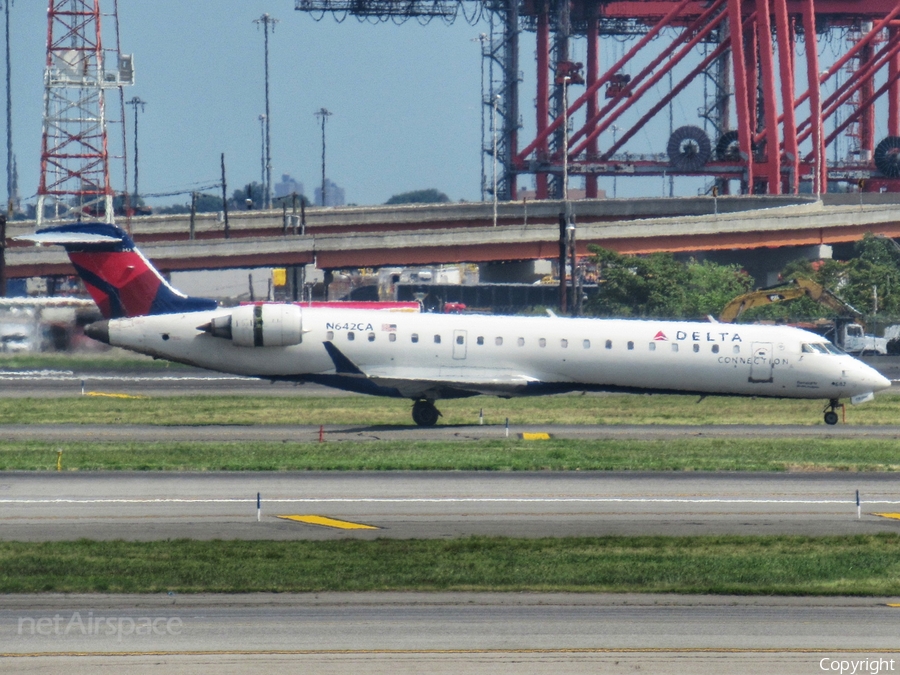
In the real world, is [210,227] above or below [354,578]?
above

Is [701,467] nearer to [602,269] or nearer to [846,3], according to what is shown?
[602,269]

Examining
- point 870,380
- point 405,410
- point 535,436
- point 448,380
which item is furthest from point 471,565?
point 405,410

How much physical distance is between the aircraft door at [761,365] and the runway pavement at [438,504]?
405 inches

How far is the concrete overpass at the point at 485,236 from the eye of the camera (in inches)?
3236

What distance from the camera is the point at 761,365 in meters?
37.8

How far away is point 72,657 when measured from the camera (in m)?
14.3

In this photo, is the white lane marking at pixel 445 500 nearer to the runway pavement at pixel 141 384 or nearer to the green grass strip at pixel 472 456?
the green grass strip at pixel 472 456

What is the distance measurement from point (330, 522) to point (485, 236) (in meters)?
64.6

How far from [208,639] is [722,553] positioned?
28.6 feet

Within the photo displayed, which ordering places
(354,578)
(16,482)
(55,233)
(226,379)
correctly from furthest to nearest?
(226,379) < (55,233) < (16,482) < (354,578)

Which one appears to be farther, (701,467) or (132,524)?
(701,467)

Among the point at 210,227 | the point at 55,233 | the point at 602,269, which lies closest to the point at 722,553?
the point at 55,233

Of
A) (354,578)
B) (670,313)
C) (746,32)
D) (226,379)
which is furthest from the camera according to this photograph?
(746,32)

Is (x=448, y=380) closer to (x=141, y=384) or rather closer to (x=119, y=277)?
(x=119, y=277)
